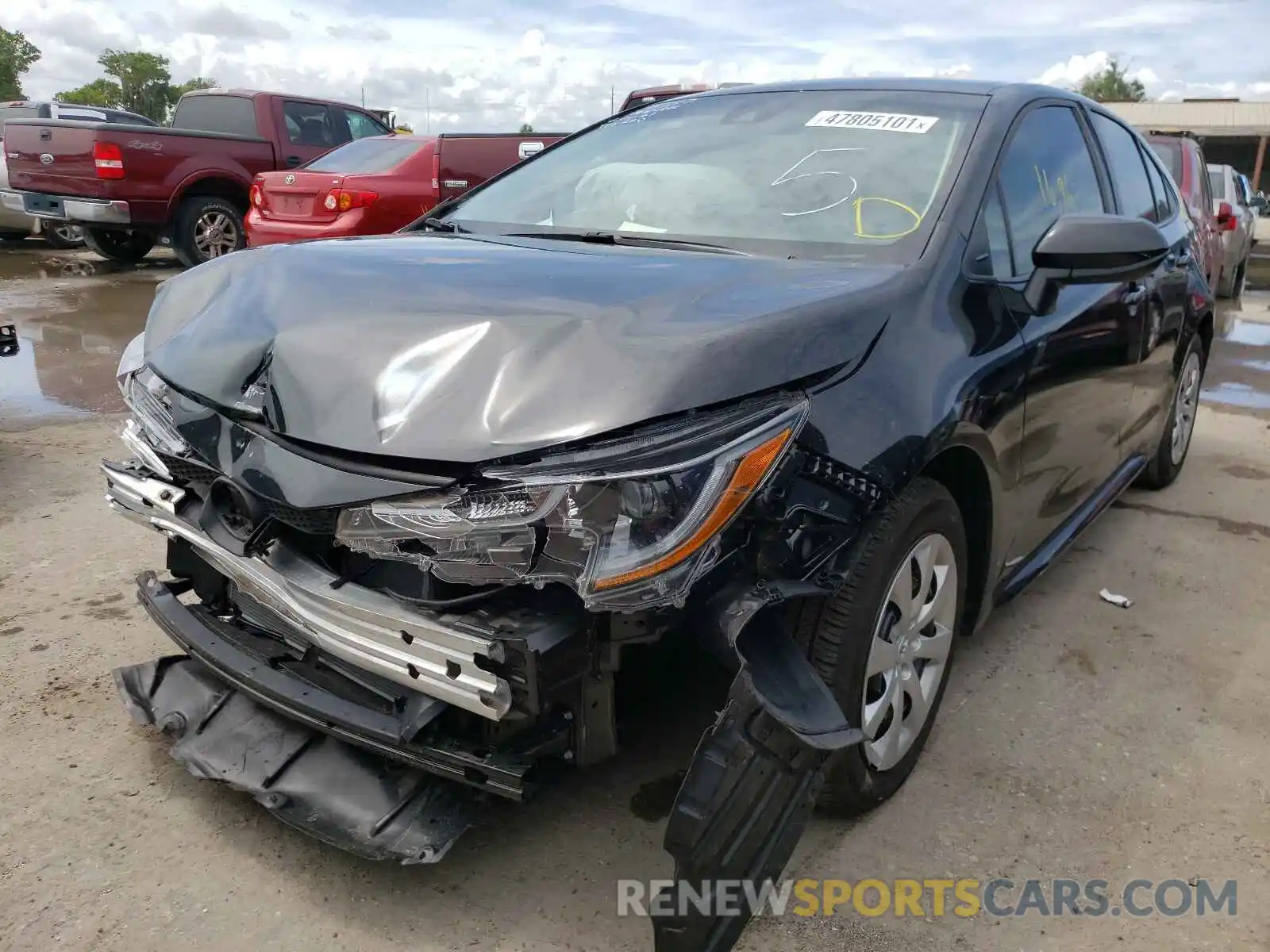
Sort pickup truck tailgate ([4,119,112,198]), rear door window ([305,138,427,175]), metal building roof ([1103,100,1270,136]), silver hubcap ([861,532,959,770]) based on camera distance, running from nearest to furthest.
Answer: silver hubcap ([861,532,959,770]) < rear door window ([305,138,427,175]) < pickup truck tailgate ([4,119,112,198]) < metal building roof ([1103,100,1270,136])

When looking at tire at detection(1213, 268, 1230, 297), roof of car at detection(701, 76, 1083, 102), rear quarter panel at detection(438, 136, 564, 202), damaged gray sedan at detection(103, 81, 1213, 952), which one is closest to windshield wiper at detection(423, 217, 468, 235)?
damaged gray sedan at detection(103, 81, 1213, 952)

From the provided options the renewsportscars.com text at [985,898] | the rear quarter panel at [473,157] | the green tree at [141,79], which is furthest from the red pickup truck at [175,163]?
the green tree at [141,79]

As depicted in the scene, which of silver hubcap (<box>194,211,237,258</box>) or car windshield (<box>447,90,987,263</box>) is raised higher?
car windshield (<box>447,90,987,263</box>)

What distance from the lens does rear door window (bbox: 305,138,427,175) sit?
28.2 ft

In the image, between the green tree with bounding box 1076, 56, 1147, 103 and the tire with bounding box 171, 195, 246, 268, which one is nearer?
the tire with bounding box 171, 195, 246, 268

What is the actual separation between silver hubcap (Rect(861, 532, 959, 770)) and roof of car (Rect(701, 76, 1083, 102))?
145cm

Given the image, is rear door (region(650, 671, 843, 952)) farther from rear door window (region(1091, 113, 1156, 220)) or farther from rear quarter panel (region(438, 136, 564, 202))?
rear quarter panel (region(438, 136, 564, 202))

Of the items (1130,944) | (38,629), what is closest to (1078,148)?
(1130,944)

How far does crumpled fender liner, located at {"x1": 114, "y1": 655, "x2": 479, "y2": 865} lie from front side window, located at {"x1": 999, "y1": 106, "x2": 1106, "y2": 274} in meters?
2.01

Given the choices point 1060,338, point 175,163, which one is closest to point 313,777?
point 1060,338

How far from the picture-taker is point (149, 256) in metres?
13.8

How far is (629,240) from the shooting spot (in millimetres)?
2771

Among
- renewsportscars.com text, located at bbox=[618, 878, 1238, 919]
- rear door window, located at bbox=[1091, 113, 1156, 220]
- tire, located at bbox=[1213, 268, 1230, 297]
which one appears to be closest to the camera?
renewsportscars.com text, located at bbox=[618, 878, 1238, 919]

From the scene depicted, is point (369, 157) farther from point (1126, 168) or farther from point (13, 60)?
point (13, 60)
